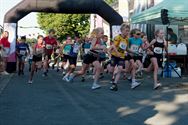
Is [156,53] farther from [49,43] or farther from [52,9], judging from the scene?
[52,9]

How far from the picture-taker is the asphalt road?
8.59 meters

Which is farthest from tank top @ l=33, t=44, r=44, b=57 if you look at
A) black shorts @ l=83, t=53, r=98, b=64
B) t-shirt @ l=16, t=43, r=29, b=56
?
t-shirt @ l=16, t=43, r=29, b=56

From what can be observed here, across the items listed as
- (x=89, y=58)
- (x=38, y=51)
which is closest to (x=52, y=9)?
(x=38, y=51)

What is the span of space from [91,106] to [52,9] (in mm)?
14530

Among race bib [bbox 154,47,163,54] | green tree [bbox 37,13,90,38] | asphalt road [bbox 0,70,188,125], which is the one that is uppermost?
green tree [bbox 37,13,90,38]

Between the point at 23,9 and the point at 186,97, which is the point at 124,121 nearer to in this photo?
the point at 186,97

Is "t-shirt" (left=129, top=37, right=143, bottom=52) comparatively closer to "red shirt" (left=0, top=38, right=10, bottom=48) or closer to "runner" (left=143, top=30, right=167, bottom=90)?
"runner" (left=143, top=30, right=167, bottom=90)

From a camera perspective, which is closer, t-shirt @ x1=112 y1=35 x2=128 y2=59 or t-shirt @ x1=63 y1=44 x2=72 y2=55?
t-shirt @ x1=112 y1=35 x2=128 y2=59

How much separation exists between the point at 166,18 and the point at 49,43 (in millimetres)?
5228

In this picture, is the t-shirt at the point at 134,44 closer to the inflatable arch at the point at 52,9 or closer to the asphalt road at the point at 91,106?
the asphalt road at the point at 91,106

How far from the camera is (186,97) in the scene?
12242mm

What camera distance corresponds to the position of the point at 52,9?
24359 mm

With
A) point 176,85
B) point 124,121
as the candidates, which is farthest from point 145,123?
point 176,85

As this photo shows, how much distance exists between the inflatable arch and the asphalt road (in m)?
9.34
